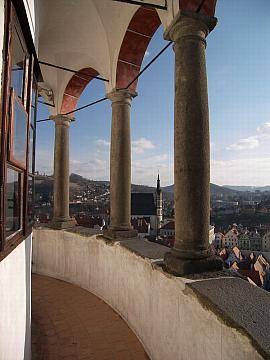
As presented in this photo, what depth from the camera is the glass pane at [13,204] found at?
8.91 ft

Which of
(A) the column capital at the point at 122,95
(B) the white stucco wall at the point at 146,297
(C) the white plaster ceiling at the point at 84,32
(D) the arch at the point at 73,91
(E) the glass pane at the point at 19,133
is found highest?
(C) the white plaster ceiling at the point at 84,32

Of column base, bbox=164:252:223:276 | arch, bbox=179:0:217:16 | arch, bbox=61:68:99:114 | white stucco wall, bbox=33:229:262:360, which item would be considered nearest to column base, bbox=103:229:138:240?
white stucco wall, bbox=33:229:262:360

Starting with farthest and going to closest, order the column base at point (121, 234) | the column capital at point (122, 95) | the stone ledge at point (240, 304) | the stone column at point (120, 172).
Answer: the column capital at point (122, 95) < the stone column at point (120, 172) < the column base at point (121, 234) < the stone ledge at point (240, 304)

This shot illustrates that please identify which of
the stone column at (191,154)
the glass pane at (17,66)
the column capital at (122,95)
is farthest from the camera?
the column capital at (122,95)

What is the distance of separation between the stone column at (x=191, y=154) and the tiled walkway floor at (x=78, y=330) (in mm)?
1807

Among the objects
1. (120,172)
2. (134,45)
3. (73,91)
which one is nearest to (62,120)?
(73,91)

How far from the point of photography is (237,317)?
2.26 metres

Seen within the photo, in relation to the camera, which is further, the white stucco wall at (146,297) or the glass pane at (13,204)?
the glass pane at (13,204)

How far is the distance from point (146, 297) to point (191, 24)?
3819 mm

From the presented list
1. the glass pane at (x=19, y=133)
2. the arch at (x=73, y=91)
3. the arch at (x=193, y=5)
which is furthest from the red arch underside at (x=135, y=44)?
the glass pane at (x=19, y=133)

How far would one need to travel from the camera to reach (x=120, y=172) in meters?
5.93

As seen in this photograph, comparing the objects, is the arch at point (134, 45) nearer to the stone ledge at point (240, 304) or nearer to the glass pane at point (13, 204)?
the glass pane at point (13, 204)

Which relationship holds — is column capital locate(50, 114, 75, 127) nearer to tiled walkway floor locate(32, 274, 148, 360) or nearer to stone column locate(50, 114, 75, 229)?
stone column locate(50, 114, 75, 229)

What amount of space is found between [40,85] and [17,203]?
7.00 m
